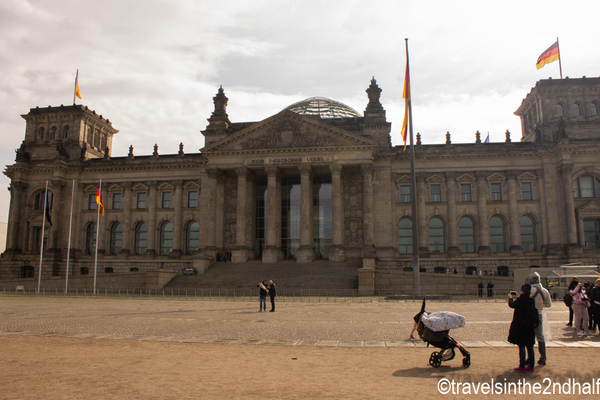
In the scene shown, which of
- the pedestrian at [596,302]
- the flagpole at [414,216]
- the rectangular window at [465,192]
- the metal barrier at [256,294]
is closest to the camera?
the pedestrian at [596,302]

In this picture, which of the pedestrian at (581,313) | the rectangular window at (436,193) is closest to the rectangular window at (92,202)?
the rectangular window at (436,193)

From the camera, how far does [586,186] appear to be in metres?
55.2

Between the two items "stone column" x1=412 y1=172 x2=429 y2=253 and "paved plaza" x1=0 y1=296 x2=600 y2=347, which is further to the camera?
"stone column" x1=412 y1=172 x2=429 y2=253

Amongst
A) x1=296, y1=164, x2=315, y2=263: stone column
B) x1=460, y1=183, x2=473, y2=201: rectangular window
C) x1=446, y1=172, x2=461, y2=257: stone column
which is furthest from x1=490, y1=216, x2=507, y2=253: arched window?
x1=296, y1=164, x2=315, y2=263: stone column

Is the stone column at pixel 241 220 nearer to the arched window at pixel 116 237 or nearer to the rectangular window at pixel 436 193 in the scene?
the arched window at pixel 116 237

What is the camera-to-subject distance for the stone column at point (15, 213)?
62.9 metres

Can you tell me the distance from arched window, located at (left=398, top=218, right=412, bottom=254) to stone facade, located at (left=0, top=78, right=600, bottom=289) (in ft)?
0.55

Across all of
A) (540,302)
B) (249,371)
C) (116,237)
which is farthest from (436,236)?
(249,371)

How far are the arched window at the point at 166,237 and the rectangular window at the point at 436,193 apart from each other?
34237mm

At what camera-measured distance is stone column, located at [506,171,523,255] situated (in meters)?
54.5

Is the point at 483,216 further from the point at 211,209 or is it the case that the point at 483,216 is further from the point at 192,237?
the point at 192,237

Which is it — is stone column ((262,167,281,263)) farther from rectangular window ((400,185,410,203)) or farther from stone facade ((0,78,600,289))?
rectangular window ((400,185,410,203))

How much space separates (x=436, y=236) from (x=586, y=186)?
59.1 ft

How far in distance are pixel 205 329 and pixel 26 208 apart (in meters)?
57.2
